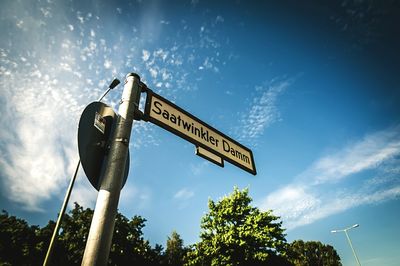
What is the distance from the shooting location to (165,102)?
279 cm

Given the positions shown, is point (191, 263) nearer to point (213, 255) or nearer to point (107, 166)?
point (213, 255)

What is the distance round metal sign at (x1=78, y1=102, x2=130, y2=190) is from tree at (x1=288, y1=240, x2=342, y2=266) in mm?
58514

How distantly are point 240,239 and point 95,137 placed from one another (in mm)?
20131

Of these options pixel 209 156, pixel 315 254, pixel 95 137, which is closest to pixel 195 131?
pixel 209 156

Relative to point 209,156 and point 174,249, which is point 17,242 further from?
point 174,249

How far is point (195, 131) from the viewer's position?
9.76 feet

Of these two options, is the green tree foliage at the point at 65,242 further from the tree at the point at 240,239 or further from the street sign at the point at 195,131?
the street sign at the point at 195,131

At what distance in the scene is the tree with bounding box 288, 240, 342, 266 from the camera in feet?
165

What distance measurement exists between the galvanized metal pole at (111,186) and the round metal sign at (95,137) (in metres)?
0.12

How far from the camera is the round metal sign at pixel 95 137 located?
177 cm

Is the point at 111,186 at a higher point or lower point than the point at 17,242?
lower

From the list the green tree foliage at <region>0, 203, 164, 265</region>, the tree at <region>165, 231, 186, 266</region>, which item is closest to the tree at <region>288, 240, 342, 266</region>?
the tree at <region>165, 231, 186, 266</region>

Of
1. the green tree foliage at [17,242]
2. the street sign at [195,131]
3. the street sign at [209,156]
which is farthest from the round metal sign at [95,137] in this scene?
the green tree foliage at [17,242]

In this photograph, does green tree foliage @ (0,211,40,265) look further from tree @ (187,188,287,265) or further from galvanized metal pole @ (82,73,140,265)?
galvanized metal pole @ (82,73,140,265)
